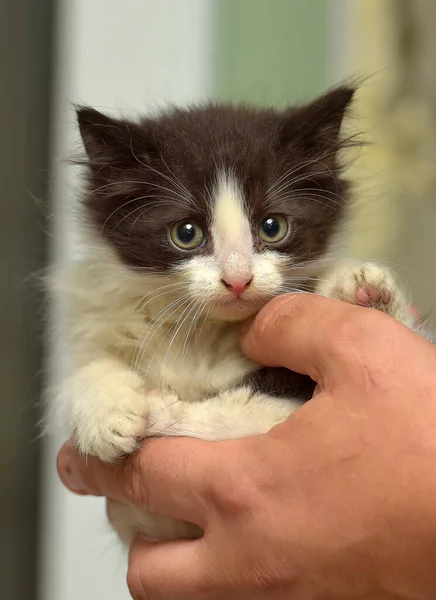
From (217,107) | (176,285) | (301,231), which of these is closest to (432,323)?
(301,231)

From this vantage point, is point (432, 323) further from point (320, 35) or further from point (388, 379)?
point (320, 35)

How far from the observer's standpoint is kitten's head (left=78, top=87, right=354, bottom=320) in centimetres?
134

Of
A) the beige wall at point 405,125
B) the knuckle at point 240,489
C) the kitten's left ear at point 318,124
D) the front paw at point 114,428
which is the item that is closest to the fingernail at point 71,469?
the front paw at point 114,428

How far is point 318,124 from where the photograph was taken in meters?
1.51

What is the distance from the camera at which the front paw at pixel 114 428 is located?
1.29 m

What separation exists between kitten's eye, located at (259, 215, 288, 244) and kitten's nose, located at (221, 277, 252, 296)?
156 mm

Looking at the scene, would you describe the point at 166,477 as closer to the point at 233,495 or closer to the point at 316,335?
the point at 233,495

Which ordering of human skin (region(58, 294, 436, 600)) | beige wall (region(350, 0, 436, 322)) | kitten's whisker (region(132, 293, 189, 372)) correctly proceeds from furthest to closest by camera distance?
1. beige wall (region(350, 0, 436, 322))
2. kitten's whisker (region(132, 293, 189, 372))
3. human skin (region(58, 294, 436, 600))

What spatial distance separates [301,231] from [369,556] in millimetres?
758

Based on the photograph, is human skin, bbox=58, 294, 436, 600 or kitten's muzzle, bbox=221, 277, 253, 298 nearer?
human skin, bbox=58, 294, 436, 600

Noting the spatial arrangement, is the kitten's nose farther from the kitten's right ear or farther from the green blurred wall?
the green blurred wall

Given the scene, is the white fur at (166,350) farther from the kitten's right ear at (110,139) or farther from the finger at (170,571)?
the kitten's right ear at (110,139)

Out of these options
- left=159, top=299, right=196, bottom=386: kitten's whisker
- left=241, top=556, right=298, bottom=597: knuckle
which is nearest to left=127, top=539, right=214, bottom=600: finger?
left=241, top=556, right=298, bottom=597: knuckle

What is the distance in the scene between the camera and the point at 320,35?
115 inches
